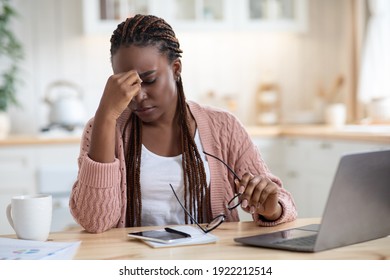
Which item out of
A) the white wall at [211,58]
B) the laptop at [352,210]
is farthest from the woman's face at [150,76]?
the white wall at [211,58]

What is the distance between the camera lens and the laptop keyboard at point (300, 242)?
0.94 m

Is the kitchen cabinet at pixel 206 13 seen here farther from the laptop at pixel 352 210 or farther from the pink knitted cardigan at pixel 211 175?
the laptop at pixel 352 210

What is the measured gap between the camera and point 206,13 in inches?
128

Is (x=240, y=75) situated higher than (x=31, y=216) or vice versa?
(x=240, y=75)

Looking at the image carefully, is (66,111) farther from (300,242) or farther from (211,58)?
(300,242)

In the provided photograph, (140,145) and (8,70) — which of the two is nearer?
(140,145)

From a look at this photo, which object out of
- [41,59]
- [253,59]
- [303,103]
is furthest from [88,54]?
[303,103]

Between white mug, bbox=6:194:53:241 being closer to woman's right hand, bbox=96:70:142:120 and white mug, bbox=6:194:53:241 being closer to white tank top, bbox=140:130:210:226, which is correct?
woman's right hand, bbox=96:70:142:120

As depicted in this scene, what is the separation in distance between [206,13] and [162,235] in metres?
2.37

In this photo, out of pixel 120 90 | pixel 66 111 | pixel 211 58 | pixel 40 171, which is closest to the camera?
pixel 120 90

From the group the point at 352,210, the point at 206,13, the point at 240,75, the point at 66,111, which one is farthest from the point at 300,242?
the point at 240,75

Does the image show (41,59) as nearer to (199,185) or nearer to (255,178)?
(199,185)
